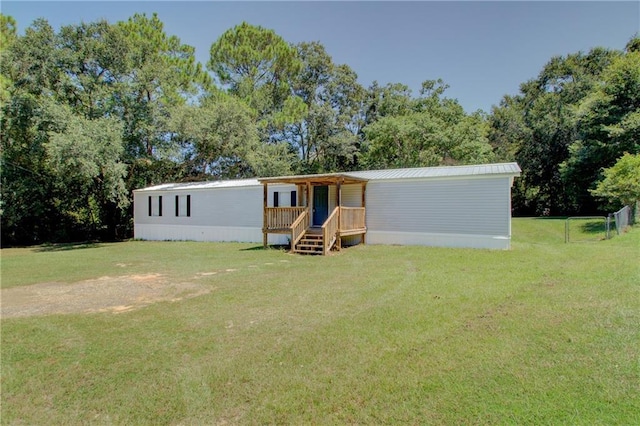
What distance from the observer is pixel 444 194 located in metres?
11.9

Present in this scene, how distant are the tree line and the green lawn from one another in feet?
42.5

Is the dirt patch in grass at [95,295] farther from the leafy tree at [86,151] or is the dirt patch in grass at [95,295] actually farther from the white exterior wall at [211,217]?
the leafy tree at [86,151]

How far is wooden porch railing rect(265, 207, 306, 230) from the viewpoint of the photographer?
1309 centimetres

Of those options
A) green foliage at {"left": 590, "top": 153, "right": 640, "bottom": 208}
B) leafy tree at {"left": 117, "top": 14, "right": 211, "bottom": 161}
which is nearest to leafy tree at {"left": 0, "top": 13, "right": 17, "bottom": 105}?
leafy tree at {"left": 117, "top": 14, "right": 211, "bottom": 161}

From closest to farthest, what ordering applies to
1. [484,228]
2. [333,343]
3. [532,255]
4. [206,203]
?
[333,343]
[532,255]
[484,228]
[206,203]

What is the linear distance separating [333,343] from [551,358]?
2.26 meters

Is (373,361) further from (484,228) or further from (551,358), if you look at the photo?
(484,228)

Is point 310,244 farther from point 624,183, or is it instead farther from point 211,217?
point 624,183

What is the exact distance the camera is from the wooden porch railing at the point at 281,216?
42.9ft

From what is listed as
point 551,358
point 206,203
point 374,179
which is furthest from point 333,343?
point 206,203

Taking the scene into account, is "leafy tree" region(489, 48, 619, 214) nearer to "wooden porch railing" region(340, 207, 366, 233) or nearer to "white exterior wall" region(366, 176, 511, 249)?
"white exterior wall" region(366, 176, 511, 249)

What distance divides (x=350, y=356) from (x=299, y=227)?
8.94 metres

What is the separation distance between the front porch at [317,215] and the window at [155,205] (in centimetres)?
861

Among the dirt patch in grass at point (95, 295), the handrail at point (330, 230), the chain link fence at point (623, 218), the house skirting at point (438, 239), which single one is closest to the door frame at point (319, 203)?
the house skirting at point (438, 239)
